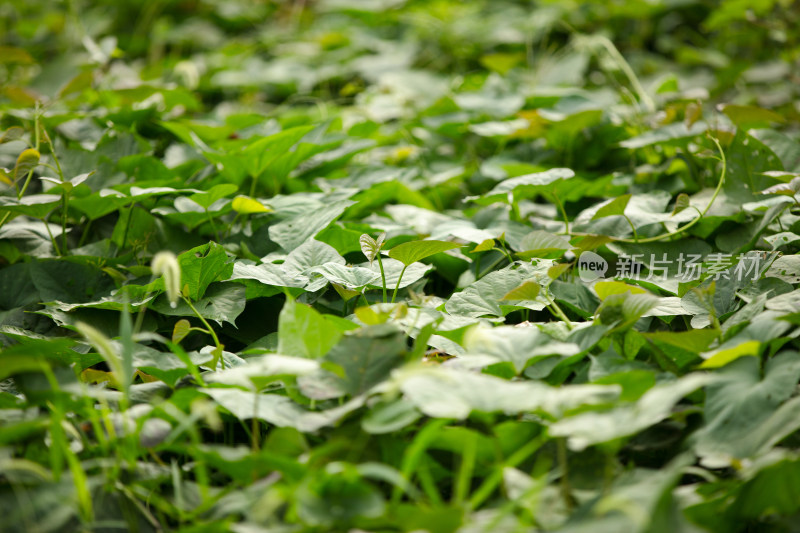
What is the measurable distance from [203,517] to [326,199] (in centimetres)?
80

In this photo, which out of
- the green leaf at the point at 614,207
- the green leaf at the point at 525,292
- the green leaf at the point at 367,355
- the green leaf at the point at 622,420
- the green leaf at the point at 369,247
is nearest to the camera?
the green leaf at the point at 622,420

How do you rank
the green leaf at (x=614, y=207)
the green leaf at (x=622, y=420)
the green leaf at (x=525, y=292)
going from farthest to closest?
1. the green leaf at (x=614, y=207)
2. the green leaf at (x=525, y=292)
3. the green leaf at (x=622, y=420)

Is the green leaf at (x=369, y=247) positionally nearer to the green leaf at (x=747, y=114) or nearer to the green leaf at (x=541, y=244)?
the green leaf at (x=541, y=244)

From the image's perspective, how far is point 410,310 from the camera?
994 mm

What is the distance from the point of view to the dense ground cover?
68 cm

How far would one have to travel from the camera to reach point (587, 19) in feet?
8.57

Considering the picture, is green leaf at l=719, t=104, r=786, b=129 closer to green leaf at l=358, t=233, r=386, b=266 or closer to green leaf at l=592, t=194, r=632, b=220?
green leaf at l=592, t=194, r=632, b=220

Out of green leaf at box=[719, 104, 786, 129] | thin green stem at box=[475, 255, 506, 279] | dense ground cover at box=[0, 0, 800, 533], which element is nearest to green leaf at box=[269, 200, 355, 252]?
dense ground cover at box=[0, 0, 800, 533]

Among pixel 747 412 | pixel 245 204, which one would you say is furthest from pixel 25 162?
pixel 747 412

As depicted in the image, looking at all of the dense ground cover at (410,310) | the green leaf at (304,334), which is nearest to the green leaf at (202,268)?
the dense ground cover at (410,310)

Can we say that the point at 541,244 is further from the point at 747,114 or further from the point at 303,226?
the point at 747,114

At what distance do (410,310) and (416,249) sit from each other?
0.10 meters

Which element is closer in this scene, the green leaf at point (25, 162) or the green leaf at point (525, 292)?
the green leaf at point (525, 292)

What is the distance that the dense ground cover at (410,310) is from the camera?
68 centimetres
